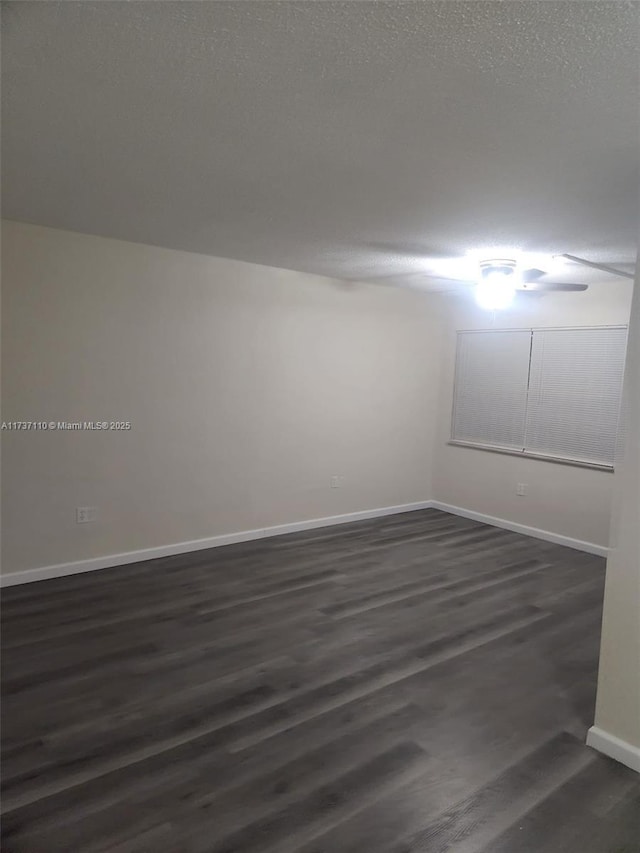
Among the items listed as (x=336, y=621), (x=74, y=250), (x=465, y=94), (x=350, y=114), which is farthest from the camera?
(x=74, y=250)

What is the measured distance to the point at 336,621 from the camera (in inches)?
134

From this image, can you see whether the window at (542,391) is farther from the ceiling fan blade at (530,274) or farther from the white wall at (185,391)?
the ceiling fan blade at (530,274)

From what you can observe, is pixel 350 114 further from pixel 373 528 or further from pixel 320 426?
pixel 373 528

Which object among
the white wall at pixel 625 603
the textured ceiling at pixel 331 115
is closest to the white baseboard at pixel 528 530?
the white wall at pixel 625 603

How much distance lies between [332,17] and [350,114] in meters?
0.49

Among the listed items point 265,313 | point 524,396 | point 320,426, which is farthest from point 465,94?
point 524,396

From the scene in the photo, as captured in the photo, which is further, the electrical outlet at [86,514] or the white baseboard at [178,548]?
the electrical outlet at [86,514]

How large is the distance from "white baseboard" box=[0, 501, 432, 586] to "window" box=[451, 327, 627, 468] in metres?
1.38

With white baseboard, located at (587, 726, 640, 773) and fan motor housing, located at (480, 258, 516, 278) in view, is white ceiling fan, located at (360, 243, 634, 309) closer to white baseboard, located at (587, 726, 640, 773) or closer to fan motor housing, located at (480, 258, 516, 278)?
fan motor housing, located at (480, 258, 516, 278)

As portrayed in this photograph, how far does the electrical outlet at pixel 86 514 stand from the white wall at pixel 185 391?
0.03 m

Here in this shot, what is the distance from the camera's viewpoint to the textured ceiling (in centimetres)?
133

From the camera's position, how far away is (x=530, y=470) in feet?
17.5

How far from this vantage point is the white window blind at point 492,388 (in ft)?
17.7

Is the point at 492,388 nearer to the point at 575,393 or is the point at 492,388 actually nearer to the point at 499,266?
the point at 575,393
